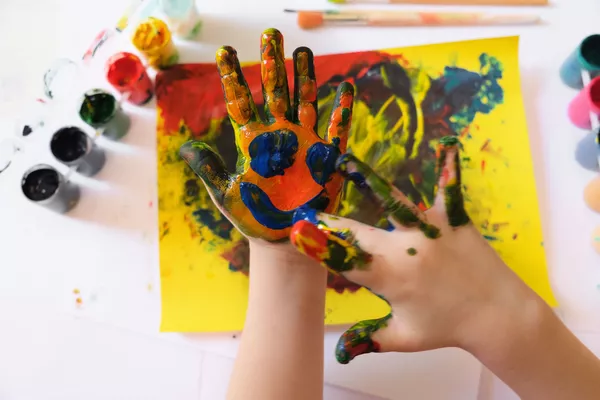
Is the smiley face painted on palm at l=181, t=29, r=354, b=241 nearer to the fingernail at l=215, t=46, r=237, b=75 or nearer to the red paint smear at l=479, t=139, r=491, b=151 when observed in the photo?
→ the fingernail at l=215, t=46, r=237, b=75

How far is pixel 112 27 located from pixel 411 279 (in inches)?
29.1

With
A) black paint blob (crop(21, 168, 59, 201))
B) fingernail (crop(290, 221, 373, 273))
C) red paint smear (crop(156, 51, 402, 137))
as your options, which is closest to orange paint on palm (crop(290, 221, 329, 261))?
fingernail (crop(290, 221, 373, 273))

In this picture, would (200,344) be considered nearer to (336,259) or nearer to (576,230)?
(336,259)

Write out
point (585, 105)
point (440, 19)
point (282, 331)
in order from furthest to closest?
point (440, 19) < point (585, 105) < point (282, 331)

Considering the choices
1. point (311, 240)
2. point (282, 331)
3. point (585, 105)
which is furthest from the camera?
point (585, 105)

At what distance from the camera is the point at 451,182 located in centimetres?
44

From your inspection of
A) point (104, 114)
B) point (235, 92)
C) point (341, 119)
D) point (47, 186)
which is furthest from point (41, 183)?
point (341, 119)

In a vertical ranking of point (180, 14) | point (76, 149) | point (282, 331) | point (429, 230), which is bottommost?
point (282, 331)

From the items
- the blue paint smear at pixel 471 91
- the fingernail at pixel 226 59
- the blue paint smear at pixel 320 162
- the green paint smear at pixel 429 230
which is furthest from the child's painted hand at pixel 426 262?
the blue paint smear at pixel 471 91

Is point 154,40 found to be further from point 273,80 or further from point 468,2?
point 468,2

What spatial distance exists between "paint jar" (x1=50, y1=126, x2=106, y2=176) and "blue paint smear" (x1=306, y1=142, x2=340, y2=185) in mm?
409

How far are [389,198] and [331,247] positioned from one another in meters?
0.07

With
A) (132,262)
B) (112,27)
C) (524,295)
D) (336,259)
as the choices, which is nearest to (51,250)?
(132,262)

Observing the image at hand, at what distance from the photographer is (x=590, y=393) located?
48 cm
